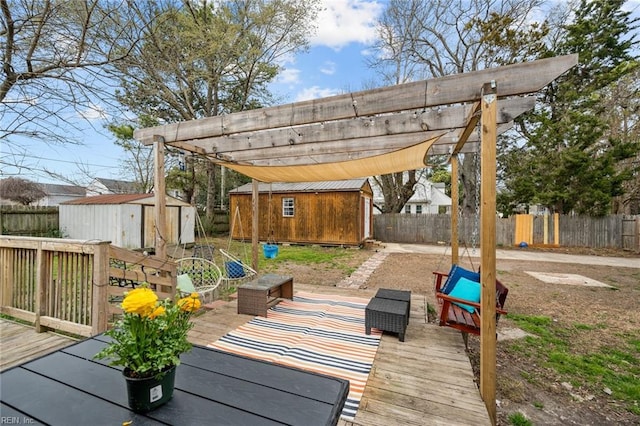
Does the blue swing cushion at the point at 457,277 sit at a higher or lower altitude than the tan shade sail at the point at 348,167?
lower

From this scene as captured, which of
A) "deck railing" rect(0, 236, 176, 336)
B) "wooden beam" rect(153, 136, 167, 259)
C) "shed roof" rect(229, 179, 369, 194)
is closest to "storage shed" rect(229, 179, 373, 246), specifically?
"shed roof" rect(229, 179, 369, 194)

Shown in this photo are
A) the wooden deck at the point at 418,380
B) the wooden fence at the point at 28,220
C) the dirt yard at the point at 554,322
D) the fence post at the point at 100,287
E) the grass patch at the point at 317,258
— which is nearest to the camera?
the wooden deck at the point at 418,380

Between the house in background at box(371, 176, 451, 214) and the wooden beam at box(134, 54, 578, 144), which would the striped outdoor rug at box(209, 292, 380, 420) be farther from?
the house in background at box(371, 176, 451, 214)

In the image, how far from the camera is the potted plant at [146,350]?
1049 mm

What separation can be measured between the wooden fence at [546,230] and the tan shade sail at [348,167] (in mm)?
5688

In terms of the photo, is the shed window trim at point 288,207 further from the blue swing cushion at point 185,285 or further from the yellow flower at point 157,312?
the yellow flower at point 157,312

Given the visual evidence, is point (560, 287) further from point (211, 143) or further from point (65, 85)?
point (65, 85)

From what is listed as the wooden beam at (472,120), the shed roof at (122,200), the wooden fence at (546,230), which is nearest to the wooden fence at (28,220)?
the shed roof at (122,200)

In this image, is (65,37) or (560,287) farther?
(560,287)

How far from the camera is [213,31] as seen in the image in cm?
977

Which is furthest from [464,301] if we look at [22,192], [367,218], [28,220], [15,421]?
[22,192]

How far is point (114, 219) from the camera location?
887cm

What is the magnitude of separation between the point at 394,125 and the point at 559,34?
1429cm

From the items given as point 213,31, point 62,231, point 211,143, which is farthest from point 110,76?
point 62,231
